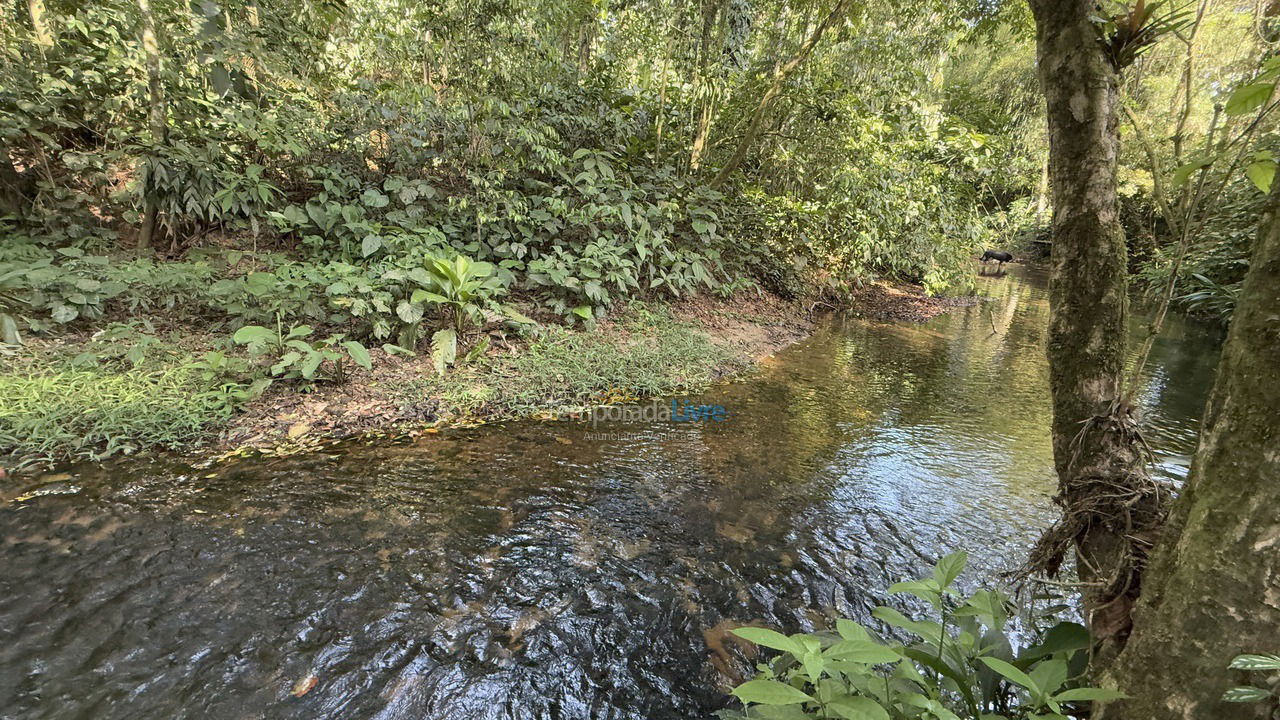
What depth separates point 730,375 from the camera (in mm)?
6227

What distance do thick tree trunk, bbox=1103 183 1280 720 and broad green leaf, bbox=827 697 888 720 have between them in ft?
2.05

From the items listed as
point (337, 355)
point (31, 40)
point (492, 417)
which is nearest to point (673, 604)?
point (492, 417)

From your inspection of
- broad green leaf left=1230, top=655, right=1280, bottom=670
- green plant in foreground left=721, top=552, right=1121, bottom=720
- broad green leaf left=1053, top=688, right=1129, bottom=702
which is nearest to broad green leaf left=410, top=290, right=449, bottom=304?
green plant in foreground left=721, top=552, right=1121, bottom=720

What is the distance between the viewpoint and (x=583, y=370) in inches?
213

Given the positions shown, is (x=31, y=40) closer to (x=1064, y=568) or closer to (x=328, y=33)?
(x=328, y=33)

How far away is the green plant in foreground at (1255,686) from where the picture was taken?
1.04 metres

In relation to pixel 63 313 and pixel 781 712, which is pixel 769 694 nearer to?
pixel 781 712

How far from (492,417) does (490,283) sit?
5.36ft

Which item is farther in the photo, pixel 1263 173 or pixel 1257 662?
pixel 1263 173

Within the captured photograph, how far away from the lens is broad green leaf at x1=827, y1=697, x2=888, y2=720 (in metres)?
1.30

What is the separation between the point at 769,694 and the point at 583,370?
4.20 meters

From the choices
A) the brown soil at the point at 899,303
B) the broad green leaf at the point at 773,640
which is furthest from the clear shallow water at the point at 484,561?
the brown soil at the point at 899,303

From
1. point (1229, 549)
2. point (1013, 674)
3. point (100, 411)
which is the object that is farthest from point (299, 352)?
point (1229, 549)

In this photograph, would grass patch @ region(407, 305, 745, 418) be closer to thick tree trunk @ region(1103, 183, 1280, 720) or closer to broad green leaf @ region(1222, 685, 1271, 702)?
thick tree trunk @ region(1103, 183, 1280, 720)
